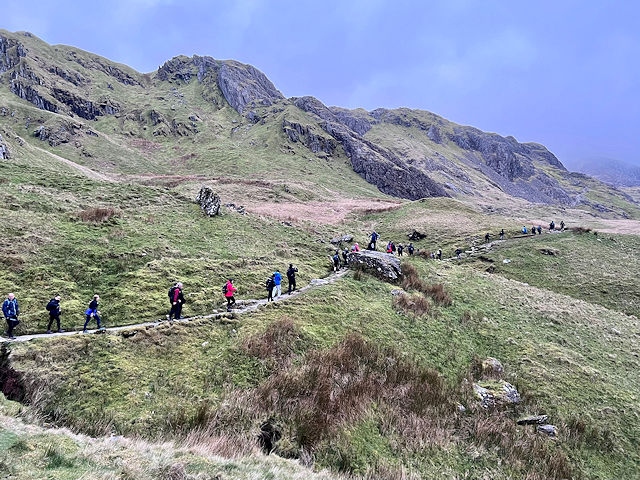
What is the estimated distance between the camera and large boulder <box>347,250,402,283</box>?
28.8m

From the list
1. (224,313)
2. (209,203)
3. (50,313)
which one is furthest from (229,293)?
(209,203)

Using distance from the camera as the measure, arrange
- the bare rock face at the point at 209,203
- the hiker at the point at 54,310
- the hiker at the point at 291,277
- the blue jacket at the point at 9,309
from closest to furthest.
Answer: the blue jacket at the point at 9,309 → the hiker at the point at 54,310 → the hiker at the point at 291,277 → the bare rock face at the point at 209,203

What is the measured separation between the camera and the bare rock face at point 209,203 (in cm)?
3666

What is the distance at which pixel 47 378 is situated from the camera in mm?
12367

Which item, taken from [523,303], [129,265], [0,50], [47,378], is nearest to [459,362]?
[523,303]

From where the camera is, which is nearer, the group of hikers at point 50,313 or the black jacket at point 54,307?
the group of hikers at point 50,313

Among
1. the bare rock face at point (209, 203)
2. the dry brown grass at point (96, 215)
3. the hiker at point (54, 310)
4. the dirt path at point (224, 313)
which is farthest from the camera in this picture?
the bare rock face at point (209, 203)

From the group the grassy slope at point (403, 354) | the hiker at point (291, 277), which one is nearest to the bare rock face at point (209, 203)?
the hiker at point (291, 277)

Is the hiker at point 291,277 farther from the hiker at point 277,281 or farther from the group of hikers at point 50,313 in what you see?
the group of hikers at point 50,313

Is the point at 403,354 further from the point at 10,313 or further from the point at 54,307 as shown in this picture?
the point at 10,313

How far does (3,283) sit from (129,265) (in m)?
5.97

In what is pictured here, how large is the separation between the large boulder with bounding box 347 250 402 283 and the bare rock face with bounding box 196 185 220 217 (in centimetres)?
1573

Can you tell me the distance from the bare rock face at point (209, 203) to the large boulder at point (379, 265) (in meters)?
15.7

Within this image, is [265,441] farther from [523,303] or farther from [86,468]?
[523,303]
